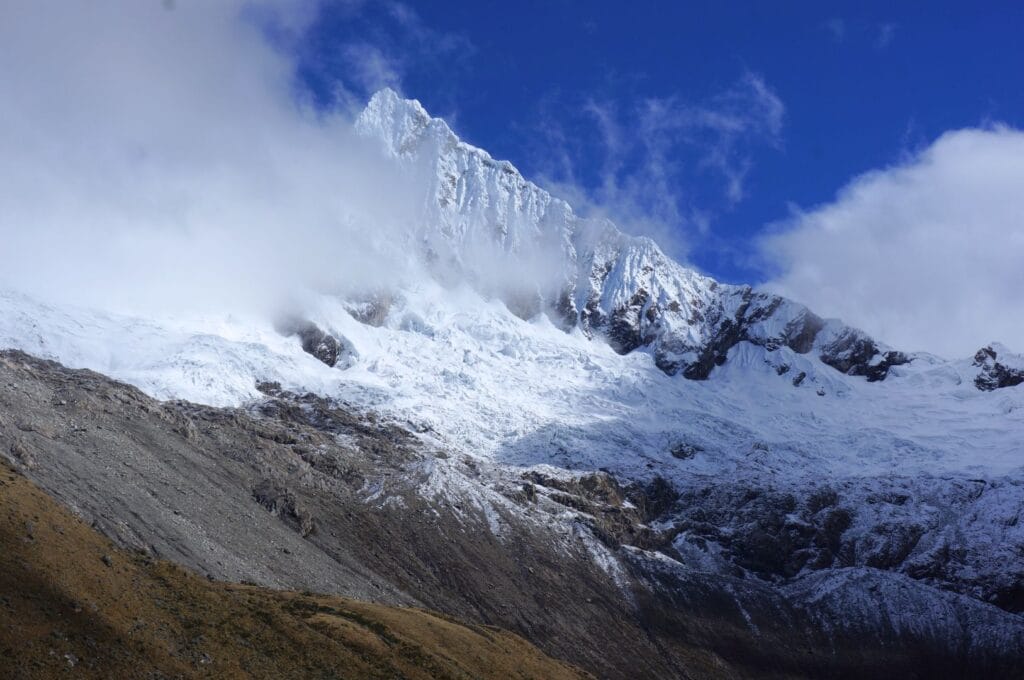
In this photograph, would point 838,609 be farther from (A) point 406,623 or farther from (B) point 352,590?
(A) point 406,623

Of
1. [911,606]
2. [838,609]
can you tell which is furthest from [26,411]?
[911,606]

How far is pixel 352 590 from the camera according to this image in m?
126

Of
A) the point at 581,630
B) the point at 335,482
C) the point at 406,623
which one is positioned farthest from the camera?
the point at 335,482

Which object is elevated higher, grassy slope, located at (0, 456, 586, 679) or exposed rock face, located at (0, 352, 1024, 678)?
exposed rock face, located at (0, 352, 1024, 678)

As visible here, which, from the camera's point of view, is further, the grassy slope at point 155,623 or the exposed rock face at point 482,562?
the exposed rock face at point 482,562

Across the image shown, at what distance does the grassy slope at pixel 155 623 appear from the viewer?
61.8 m

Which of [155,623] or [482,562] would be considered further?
[482,562]

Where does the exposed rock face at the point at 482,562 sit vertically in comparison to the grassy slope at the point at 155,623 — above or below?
A: above

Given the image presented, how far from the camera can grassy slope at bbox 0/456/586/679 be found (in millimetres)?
61750

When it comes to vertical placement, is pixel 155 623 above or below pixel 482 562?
below

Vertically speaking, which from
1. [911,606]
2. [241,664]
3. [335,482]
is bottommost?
[241,664]

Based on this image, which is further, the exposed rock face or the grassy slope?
the exposed rock face

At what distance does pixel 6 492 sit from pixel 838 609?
151 metres

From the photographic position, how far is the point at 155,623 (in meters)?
67.9
